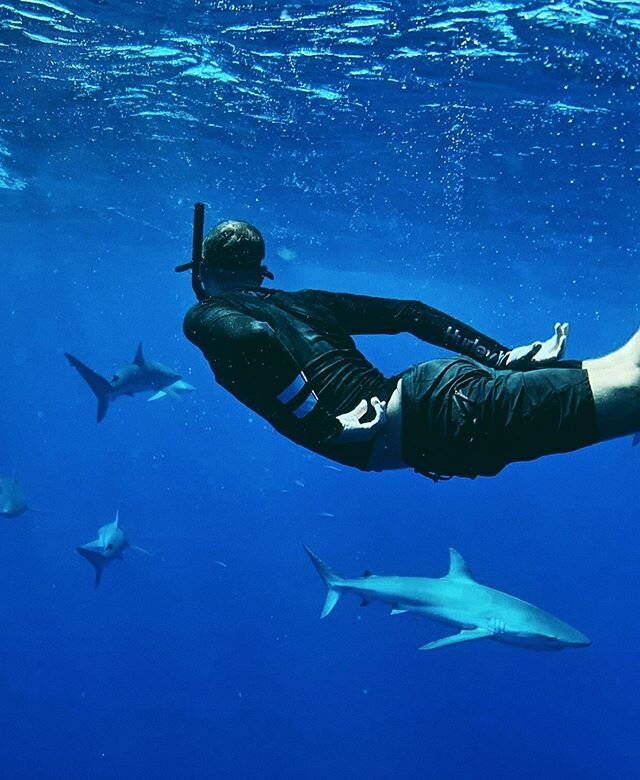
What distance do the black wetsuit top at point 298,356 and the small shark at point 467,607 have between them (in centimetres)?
729

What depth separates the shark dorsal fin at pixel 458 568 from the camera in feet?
38.2

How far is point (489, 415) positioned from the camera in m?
3.32

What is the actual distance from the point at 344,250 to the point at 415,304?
32425mm

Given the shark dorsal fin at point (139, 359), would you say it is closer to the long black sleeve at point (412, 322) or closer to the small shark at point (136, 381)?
the small shark at point (136, 381)

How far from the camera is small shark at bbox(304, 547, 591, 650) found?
1031 cm

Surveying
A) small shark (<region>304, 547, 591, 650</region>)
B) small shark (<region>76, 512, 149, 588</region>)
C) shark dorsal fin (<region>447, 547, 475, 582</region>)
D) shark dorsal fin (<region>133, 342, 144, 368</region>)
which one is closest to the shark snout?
small shark (<region>304, 547, 591, 650</region>)

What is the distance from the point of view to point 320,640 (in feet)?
111

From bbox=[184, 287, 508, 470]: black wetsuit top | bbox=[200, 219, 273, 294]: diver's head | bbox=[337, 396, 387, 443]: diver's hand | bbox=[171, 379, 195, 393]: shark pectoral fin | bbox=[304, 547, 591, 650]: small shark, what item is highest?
bbox=[200, 219, 273, 294]: diver's head

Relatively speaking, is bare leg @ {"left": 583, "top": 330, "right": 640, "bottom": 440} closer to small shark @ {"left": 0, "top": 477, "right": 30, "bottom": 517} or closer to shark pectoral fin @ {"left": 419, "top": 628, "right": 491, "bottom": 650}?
shark pectoral fin @ {"left": 419, "top": 628, "right": 491, "bottom": 650}

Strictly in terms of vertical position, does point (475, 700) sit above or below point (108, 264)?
below

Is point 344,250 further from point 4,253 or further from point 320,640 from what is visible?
point 4,253

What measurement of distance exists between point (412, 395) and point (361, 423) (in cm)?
33

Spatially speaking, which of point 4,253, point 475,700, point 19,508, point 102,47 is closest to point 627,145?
point 102,47

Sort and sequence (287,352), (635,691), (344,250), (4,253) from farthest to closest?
(4,253), (344,250), (635,691), (287,352)
